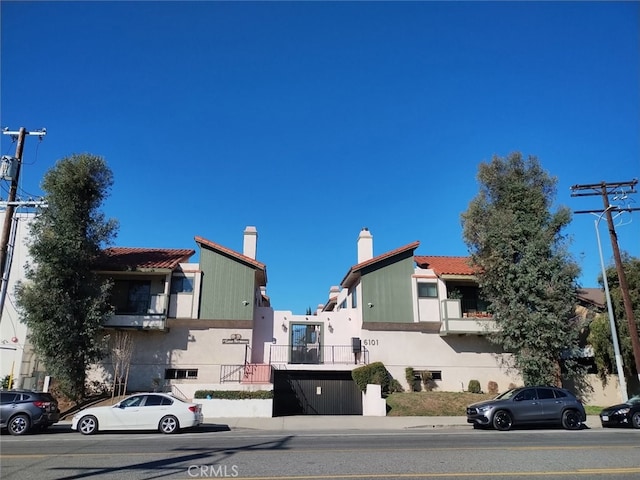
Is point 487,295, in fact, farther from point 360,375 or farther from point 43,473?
point 43,473

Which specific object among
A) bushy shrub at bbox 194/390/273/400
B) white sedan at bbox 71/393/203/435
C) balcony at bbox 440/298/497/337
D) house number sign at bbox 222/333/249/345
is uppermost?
balcony at bbox 440/298/497/337

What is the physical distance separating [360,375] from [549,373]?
30.2 ft

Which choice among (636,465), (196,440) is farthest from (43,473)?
(636,465)

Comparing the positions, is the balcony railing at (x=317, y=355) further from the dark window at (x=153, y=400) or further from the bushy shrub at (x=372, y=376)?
the dark window at (x=153, y=400)

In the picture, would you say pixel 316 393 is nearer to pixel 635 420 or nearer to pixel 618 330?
pixel 635 420

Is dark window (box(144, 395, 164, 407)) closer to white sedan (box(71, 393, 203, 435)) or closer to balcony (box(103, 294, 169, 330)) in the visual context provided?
white sedan (box(71, 393, 203, 435))

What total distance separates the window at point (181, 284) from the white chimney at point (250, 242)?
4624mm

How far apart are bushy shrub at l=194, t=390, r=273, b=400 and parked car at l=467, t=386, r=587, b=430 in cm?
910

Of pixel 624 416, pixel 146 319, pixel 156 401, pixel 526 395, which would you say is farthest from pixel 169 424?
pixel 624 416

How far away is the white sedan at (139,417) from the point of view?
15.0 metres

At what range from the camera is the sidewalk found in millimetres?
17578

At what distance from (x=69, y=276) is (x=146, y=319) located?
4358mm

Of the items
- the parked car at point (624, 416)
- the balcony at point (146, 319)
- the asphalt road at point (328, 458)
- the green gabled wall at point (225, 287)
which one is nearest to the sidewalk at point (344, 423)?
the parked car at point (624, 416)

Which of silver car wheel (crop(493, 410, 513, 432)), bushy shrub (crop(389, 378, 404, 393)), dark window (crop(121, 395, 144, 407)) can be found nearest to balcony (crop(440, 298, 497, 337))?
bushy shrub (crop(389, 378, 404, 393))
